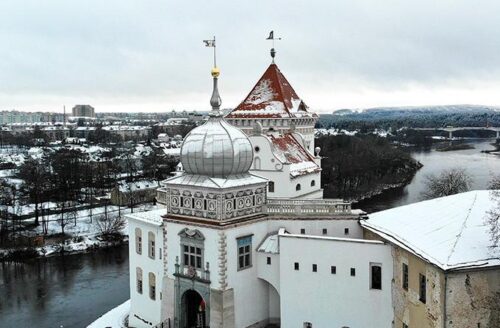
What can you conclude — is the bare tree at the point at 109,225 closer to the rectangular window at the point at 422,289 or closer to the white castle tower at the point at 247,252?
the white castle tower at the point at 247,252

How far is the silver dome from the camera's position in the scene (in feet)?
81.4

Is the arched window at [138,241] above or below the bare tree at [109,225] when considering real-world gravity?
above

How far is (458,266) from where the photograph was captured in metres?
18.6

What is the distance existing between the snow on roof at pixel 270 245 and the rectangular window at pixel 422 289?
6.26 meters

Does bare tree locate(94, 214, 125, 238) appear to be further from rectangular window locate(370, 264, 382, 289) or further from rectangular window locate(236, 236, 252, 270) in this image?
rectangular window locate(370, 264, 382, 289)

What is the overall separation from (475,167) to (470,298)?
2954 inches

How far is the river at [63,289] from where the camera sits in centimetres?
→ 3331

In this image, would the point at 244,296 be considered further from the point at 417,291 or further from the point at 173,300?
the point at 417,291

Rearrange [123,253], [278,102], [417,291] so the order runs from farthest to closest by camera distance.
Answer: [123,253], [278,102], [417,291]

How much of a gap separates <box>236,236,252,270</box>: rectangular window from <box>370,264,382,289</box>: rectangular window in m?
4.84

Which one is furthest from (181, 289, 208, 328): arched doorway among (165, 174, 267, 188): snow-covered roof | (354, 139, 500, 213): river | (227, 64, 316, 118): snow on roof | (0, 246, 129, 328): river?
(354, 139, 500, 213): river

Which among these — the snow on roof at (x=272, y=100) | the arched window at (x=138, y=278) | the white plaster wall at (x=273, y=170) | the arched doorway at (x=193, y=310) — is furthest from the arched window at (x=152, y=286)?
the snow on roof at (x=272, y=100)

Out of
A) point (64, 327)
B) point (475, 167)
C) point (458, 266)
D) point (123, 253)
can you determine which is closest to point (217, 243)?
point (458, 266)

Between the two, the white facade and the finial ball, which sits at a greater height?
the finial ball
